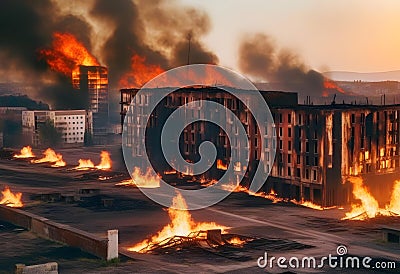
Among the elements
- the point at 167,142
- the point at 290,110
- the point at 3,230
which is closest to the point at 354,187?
the point at 290,110

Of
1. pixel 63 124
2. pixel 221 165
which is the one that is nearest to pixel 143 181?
pixel 221 165

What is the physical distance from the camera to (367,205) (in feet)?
261

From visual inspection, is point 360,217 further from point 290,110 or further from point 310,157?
point 290,110

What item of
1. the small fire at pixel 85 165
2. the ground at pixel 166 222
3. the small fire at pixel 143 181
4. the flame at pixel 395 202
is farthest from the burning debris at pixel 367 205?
the small fire at pixel 85 165

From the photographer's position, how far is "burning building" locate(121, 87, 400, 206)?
8381 cm

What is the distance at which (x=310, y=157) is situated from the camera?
85312 millimetres

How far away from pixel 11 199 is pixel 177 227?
28.1 m

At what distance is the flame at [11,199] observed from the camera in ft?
268

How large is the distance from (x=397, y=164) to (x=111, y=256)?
51805 mm

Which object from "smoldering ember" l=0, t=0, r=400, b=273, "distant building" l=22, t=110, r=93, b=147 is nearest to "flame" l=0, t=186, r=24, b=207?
"smoldering ember" l=0, t=0, r=400, b=273

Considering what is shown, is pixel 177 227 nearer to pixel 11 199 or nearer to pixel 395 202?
pixel 11 199

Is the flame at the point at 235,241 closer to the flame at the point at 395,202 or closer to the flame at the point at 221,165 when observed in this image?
the flame at the point at 395,202

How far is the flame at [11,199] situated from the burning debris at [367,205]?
126 ft

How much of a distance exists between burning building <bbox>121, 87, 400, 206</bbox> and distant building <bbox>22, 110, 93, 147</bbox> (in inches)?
3202
